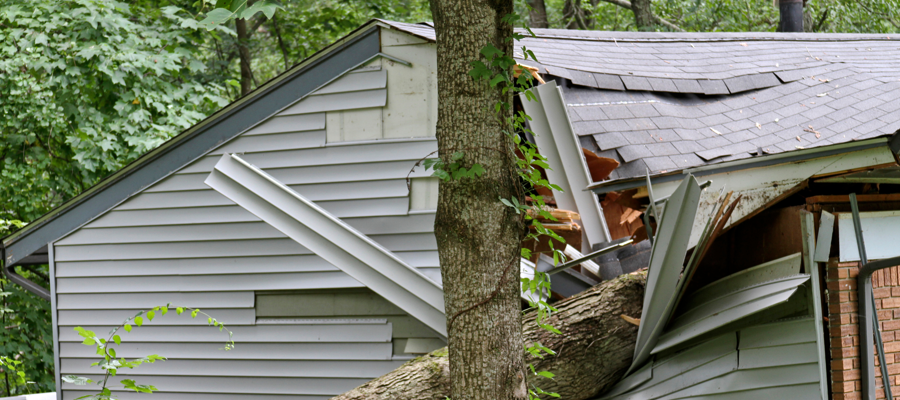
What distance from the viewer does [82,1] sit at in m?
8.81

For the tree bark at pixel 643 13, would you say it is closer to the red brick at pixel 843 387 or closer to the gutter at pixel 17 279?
the gutter at pixel 17 279

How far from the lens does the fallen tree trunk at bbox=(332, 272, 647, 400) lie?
3.72 metres

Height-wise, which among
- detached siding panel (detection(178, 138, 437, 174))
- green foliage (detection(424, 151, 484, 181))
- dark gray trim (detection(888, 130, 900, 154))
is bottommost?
green foliage (detection(424, 151, 484, 181))

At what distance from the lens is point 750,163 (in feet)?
11.0

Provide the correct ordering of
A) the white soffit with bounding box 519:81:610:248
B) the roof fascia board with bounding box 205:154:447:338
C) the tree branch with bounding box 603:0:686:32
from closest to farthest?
the white soffit with bounding box 519:81:610:248
the roof fascia board with bounding box 205:154:447:338
the tree branch with bounding box 603:0:686:32

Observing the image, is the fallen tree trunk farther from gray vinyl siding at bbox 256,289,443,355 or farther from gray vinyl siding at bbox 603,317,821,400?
gray vinyl siding at bbox 256,289,443,355

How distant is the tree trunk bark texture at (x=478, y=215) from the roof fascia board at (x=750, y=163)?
3.49ft

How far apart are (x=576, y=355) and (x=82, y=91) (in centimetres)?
820

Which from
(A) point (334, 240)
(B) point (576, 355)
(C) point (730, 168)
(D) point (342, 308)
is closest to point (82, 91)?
(D) point (342, 308)

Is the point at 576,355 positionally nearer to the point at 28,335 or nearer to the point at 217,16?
the point at 217,16

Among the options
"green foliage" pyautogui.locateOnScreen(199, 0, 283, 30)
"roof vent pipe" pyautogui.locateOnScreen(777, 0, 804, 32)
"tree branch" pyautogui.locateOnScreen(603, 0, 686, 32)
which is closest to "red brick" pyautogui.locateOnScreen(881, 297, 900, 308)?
"green foliage" pyautogui.locateOnScreen(199, 0, 283, 30)

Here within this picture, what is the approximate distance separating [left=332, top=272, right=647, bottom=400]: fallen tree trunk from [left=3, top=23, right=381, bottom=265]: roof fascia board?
8.53ft

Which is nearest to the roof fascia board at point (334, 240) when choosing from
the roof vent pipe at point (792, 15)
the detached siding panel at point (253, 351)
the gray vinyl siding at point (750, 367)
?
the detached siding panel at point (253, 351)

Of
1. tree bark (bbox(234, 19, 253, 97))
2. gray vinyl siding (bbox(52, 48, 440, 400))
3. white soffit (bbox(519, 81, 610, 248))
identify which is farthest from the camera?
tree bark (bbox(234, 19, 253, 97))
